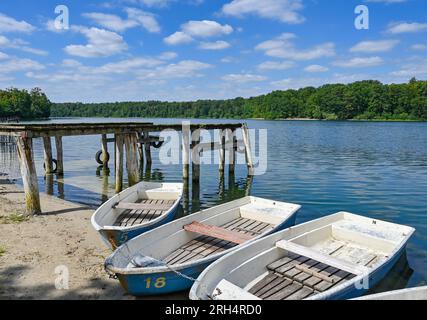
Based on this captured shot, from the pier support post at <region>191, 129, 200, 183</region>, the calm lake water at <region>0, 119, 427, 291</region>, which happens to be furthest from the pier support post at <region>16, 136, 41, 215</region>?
the pier support post at <region>191, 129, 200, 183</region>

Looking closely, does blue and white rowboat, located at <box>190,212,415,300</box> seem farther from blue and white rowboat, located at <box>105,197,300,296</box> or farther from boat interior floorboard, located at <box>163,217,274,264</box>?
boat interior floorboard, located at <box>163,217,274,264</box>

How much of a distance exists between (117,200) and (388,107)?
359ft

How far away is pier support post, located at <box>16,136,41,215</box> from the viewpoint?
33.9ft

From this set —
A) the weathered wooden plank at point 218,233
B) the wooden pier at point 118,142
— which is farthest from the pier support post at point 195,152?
the weathered wooden plank at point 218,233

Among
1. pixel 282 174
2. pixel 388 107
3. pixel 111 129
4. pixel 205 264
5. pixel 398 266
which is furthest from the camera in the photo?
pixel 388 107

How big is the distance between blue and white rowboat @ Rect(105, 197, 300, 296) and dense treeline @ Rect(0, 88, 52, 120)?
102053 millimetres

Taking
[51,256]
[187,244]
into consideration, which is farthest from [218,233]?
[51,256]

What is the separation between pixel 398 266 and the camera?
8305 mm

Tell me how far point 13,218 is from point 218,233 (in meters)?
7.04

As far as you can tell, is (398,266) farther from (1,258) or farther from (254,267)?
(1,258)

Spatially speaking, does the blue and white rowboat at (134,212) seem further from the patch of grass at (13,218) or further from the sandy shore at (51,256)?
the patch of grass at (13,218)

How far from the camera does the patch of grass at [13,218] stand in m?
10.1
